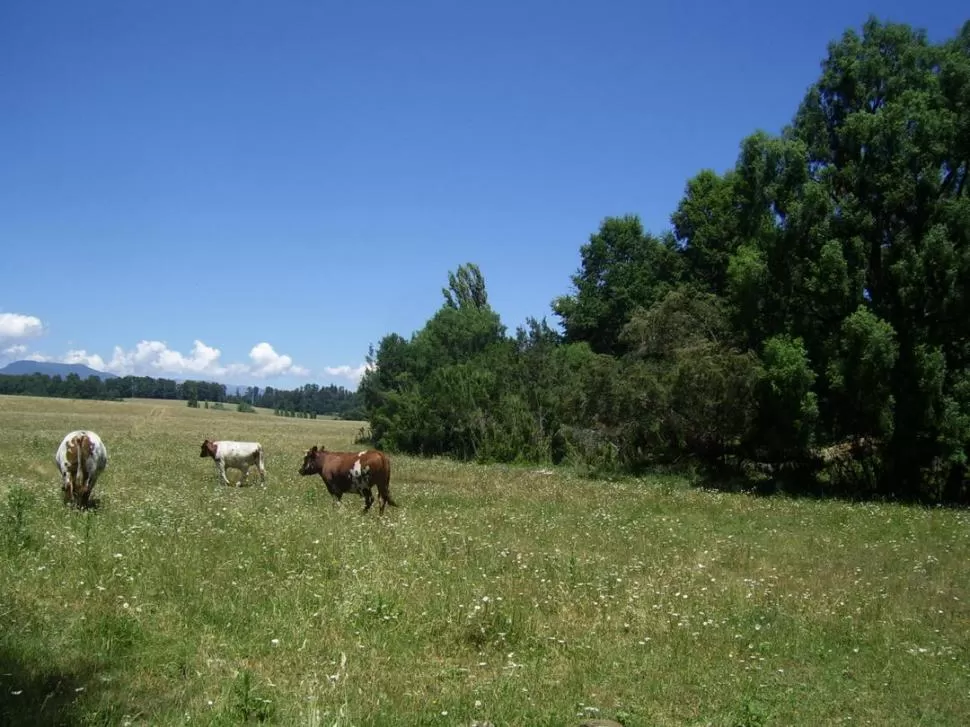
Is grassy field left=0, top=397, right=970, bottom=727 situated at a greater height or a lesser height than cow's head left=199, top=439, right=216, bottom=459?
lesser

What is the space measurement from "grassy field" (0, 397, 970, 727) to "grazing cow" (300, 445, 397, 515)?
203cm

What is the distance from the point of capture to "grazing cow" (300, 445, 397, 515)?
18500 mm

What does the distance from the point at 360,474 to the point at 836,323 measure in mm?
17846

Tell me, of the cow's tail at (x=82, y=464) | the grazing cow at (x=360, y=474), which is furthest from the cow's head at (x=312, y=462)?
the cow's tail at (x=82, y=464)

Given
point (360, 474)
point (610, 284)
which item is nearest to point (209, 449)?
point (360, 474)

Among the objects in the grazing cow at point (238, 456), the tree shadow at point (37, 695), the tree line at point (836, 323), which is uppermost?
the tree line at point (836, 323)

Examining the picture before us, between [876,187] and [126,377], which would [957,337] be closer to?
[876,187]

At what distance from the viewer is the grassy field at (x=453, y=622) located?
22.7ft

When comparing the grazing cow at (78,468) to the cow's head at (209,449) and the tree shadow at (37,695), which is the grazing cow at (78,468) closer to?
the cow's head at (209,449)

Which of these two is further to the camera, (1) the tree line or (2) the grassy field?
(1) the tree line

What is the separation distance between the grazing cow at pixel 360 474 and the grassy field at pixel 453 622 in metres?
2.03

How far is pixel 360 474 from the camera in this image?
740 inches

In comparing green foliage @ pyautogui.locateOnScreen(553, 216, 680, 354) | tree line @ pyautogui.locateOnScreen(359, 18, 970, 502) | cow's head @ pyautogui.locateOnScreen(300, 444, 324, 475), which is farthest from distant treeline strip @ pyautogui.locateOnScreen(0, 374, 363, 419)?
cow's head @ pyautogui.locateOnScreen(300, 444, 324, 475)

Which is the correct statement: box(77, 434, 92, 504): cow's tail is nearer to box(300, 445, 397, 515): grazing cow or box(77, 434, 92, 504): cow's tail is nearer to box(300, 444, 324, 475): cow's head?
box(300, 445, 397, 515): grazing cow
